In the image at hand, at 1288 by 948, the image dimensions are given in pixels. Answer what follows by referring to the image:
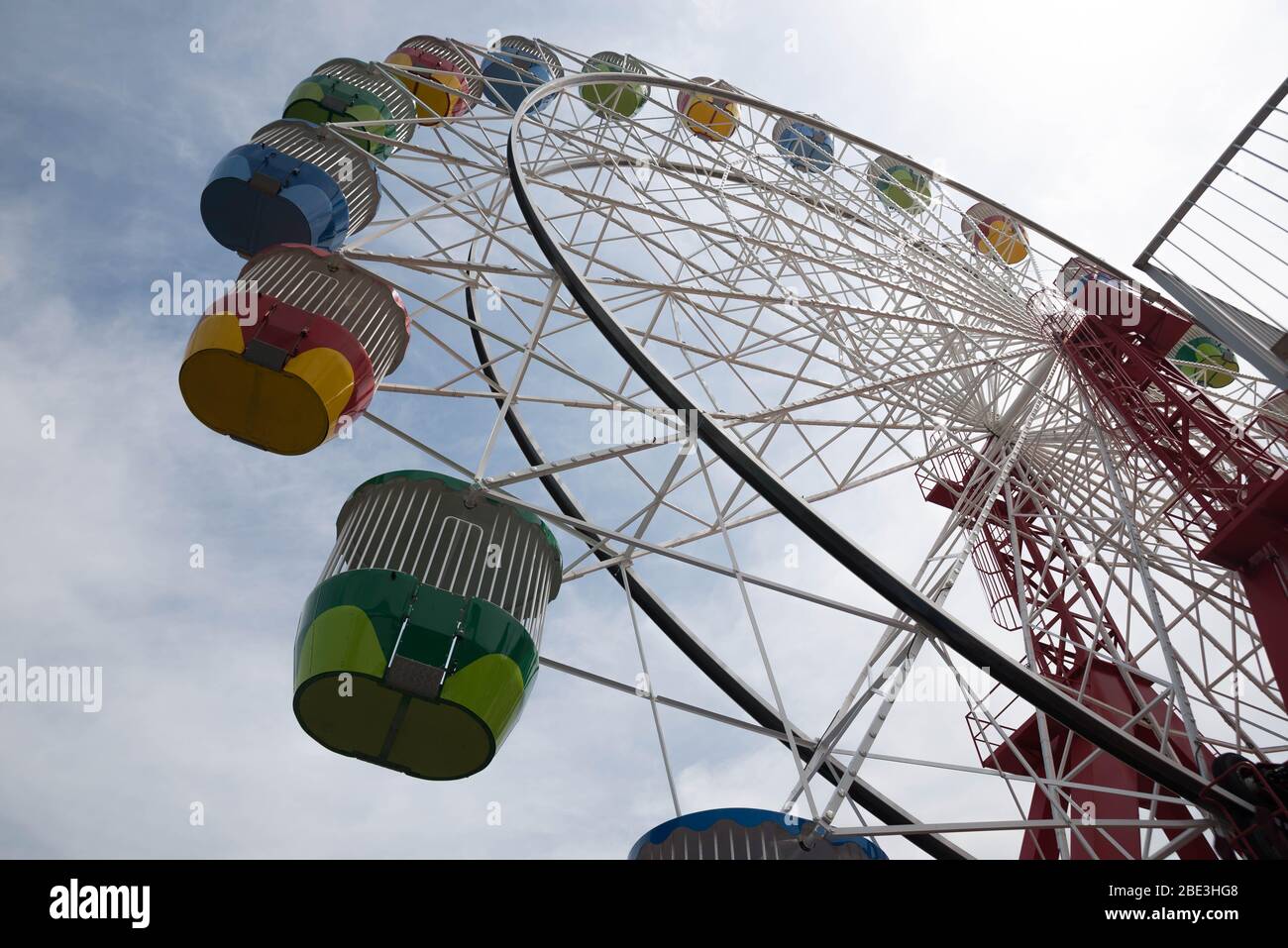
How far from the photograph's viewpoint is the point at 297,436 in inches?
297

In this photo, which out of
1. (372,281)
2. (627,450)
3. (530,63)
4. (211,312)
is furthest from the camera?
(530,63)

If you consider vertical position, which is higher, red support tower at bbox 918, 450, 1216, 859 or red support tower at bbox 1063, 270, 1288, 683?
red support tower at bbox 1063, 270, 1288, 683

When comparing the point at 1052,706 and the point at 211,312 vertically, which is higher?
the point at 1052,706

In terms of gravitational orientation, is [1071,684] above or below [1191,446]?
below

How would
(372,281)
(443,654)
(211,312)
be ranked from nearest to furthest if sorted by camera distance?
(443,654) → (211,312) → (372,281)

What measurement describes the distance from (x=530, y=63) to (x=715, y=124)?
11.3 ft

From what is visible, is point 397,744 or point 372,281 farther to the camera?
point 372,281

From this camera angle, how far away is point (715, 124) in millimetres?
15945

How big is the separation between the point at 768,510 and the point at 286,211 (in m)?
6.13

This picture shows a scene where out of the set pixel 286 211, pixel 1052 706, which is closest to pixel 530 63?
pixel 286 211

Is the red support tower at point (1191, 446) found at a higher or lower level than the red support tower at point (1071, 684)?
higher
